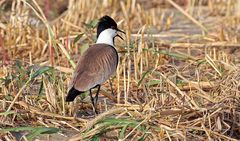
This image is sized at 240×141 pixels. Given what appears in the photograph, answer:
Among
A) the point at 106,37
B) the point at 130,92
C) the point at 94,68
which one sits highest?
the point at 106,37

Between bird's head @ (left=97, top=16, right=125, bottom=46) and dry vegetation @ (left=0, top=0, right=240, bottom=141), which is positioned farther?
bird's head @ (left=97, top=16, right=125, bottom=46)

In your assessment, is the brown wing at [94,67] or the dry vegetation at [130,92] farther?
the brown wing at [94,67]

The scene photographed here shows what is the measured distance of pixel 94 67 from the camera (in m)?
4.72

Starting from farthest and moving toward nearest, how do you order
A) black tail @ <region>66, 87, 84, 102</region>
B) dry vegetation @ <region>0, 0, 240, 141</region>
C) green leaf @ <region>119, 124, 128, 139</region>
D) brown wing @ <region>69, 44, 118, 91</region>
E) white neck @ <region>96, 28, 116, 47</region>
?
white neck @ <region>96, 28, 116, 47</region> → brown wing @ <region>69, 44, 118, 91</region> → black tail @ <region>66, 87, 84, 102</region> → dry vegetation @ <region>0, 0, 240, 141</region> → green leaf @ <region>119, 124, 128, 139</region>

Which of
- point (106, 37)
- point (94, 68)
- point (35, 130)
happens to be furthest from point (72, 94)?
point (106, 37)

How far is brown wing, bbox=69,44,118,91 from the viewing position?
4.57 meters

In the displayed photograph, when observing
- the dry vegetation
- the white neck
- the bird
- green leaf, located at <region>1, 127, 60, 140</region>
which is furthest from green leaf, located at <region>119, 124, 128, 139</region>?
the white neck

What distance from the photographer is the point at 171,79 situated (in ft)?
16.8

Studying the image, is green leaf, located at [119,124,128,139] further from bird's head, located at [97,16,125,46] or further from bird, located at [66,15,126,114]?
bird's head, located at [97,16,125,46]

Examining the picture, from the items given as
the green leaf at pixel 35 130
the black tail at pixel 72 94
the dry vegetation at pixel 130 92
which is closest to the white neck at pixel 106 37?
the dry vegetation at pixel 130 92

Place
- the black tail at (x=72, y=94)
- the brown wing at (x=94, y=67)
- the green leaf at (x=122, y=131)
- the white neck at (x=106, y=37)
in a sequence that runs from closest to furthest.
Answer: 1. the green leaf at (x=122, y=131)
2. the black tail at (x=72, y=94)
3. the brown wing at (x=94, y=67)
4. the white neck at (x=106, y=37)

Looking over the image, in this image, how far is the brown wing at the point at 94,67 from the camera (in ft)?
15.0

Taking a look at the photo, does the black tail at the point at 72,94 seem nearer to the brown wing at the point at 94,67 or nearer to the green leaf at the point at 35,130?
the brown wing at the point at 94,67

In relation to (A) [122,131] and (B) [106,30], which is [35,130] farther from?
(B) [106,30]
